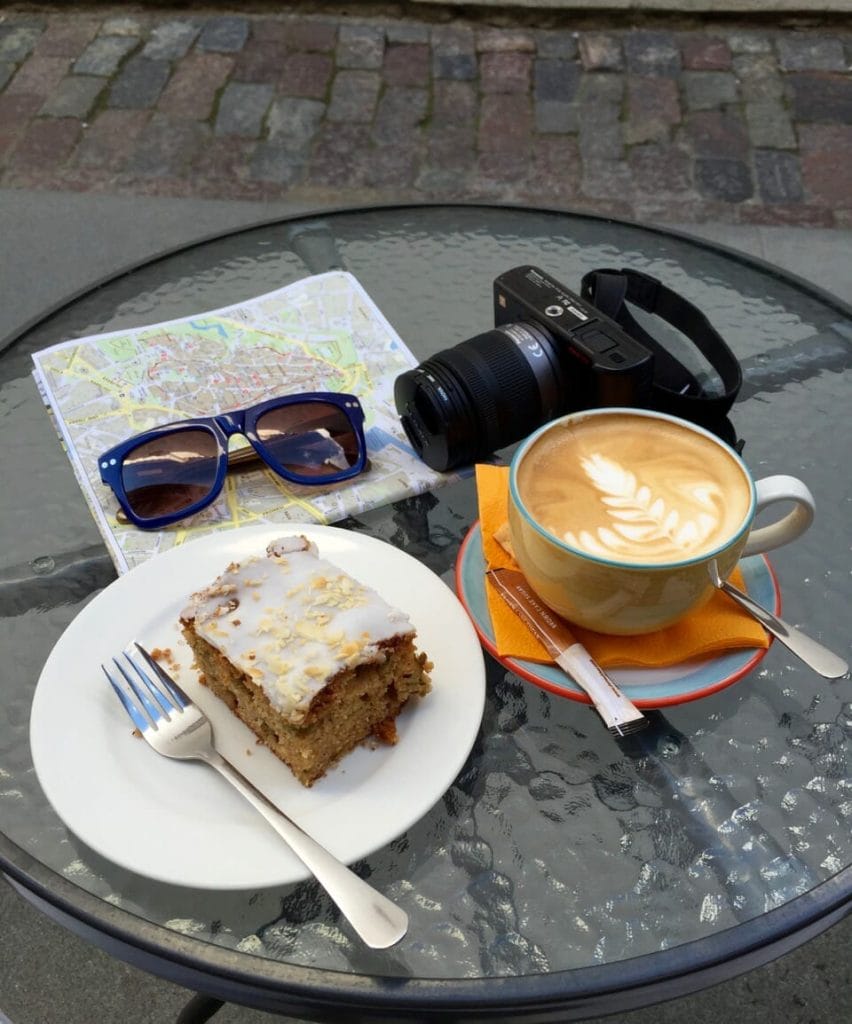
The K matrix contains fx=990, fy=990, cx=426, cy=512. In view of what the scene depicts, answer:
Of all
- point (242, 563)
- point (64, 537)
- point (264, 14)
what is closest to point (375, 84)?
point (264, 14)

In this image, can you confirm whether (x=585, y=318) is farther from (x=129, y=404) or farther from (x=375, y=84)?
(x=375, y=84)

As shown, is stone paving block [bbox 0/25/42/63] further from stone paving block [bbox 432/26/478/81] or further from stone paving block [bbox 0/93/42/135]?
stone paving block [bbox 432/26/478/81]

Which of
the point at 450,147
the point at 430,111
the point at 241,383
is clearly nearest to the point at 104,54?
the point at 430,111

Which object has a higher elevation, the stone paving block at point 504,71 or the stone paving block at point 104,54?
the stone paving block at point 104,54

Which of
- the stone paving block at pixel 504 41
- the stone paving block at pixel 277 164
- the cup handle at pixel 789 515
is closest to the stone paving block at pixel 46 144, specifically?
the stone paving block at pixel 277 164

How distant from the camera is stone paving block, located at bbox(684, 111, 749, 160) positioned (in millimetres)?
2334

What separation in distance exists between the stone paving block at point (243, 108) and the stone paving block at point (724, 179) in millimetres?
1057

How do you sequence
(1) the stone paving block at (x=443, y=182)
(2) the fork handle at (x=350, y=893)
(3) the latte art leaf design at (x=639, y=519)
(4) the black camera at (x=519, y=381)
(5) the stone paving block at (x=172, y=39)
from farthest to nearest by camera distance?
(5) the stone paving block at (x=172, y=39), (1) the stone paving block at (x=443, y=182), (4) the black camera at (x=519, y=381), (3) the latte art leaf design at (x=639, y=519), (2) the fork handle at (x=350, y=893)

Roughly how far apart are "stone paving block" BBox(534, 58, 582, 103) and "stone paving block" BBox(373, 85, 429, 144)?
0.99 feet

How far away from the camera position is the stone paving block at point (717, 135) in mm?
2334

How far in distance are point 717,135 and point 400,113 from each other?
77 centimetres

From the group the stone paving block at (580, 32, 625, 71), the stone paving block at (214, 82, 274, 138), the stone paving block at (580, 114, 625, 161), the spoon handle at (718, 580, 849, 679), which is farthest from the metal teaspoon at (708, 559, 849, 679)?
the stone paving block at (580, 32, 625, 71)

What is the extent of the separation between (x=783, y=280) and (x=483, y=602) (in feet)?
2.32

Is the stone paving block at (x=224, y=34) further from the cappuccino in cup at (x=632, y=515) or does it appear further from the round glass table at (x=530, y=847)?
the cappuccino in cup at (x=632, y=515)
